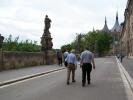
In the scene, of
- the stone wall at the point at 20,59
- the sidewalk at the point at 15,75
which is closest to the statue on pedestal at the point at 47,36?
the stone wall at the point at 20,59

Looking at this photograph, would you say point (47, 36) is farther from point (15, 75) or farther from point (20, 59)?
point (15, 75)

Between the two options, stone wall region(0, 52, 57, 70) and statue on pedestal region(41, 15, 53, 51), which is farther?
statue on pedestal region(41, 15, 53, 51)

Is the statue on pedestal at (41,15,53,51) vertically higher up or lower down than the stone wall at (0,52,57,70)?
higher up

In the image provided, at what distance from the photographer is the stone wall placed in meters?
30.6

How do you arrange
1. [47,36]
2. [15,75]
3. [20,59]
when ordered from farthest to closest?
1. [47,36]
2. [20,59]
3. [15,75]

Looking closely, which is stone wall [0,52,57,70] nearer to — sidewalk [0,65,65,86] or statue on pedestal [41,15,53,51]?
sidewalk [0,65,65,86]

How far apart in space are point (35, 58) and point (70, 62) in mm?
20508

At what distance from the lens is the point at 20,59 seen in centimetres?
3428

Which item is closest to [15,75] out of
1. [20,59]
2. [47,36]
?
[20,59]

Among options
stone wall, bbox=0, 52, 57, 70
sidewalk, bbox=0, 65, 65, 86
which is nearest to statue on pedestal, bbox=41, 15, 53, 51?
→ stone wall, bbox=0, 52, 57, 70

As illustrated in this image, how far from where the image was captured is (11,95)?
1430 cm

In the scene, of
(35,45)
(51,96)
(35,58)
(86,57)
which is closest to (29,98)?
(51,96)

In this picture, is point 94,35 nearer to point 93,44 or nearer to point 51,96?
point 93,44

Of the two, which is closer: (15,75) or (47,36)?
(15,75)
